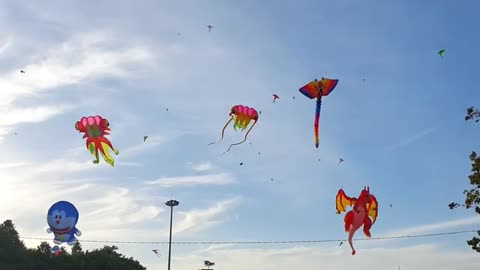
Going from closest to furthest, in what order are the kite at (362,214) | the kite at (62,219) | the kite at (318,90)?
the kite at (318,90) → the kite at (362,214) → the kite at (62,219)

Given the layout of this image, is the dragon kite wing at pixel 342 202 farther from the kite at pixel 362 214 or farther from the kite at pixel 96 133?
the kite at pixel 96 133

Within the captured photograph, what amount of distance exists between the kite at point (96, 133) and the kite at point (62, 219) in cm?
913

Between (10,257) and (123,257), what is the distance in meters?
17.8

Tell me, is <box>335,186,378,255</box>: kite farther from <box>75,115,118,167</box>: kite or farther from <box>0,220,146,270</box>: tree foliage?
<box>0,220,146,270</box>: tree foliage

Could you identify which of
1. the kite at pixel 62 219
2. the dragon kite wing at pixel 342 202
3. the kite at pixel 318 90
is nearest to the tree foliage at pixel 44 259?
the kite at pixel 62 219

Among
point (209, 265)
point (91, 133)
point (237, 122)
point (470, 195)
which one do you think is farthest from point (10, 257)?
point (209, 265)

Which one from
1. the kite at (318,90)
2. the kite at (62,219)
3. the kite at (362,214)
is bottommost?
the kite at (362,214)

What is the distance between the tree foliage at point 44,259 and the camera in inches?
2036

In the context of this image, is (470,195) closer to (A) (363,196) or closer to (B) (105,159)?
(A) (363,196)

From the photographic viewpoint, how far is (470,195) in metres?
30.2

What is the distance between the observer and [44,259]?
56.0 metres

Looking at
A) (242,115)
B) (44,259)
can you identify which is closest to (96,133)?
(242,115)

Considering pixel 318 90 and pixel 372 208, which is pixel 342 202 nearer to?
pixel 372 208

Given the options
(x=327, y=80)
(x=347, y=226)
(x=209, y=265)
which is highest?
(x=209, y=265)
